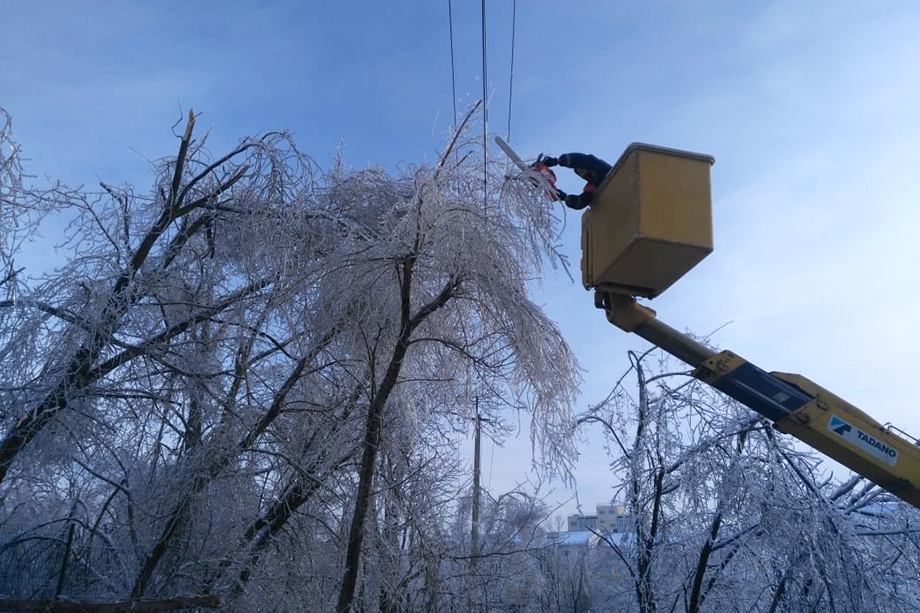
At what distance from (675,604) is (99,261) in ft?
22.5

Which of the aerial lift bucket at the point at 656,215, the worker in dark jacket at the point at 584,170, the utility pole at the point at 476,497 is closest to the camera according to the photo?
the aerial lift bucket at the point at 656,215

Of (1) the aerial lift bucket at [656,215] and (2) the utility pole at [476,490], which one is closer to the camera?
(1) the aerial lift bucket at [656,215]

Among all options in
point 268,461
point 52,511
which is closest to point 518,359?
point 268,461

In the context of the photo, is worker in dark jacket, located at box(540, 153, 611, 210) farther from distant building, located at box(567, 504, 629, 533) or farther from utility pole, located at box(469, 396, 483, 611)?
distant building, located at box(567, 504, 629, 533)

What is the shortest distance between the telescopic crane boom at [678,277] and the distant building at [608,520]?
3407 mm

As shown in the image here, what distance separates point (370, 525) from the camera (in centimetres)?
775

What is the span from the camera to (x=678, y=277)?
5.45 metres

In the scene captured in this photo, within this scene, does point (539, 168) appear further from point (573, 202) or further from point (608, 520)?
point (608, 520)

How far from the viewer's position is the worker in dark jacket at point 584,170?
5773 mm

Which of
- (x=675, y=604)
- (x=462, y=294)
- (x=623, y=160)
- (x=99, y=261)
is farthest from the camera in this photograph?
(x=675, y=604)

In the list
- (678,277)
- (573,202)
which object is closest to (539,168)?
(573,202)

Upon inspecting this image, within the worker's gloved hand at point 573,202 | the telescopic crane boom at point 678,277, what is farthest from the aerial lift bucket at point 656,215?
the worker's gloved hand at point 573,202

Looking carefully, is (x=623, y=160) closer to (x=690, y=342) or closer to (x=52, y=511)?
(x=690, y=342)

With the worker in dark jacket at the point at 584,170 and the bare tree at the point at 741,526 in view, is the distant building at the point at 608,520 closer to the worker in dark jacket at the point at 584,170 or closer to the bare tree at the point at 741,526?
the bare tree at the point at 741,526
